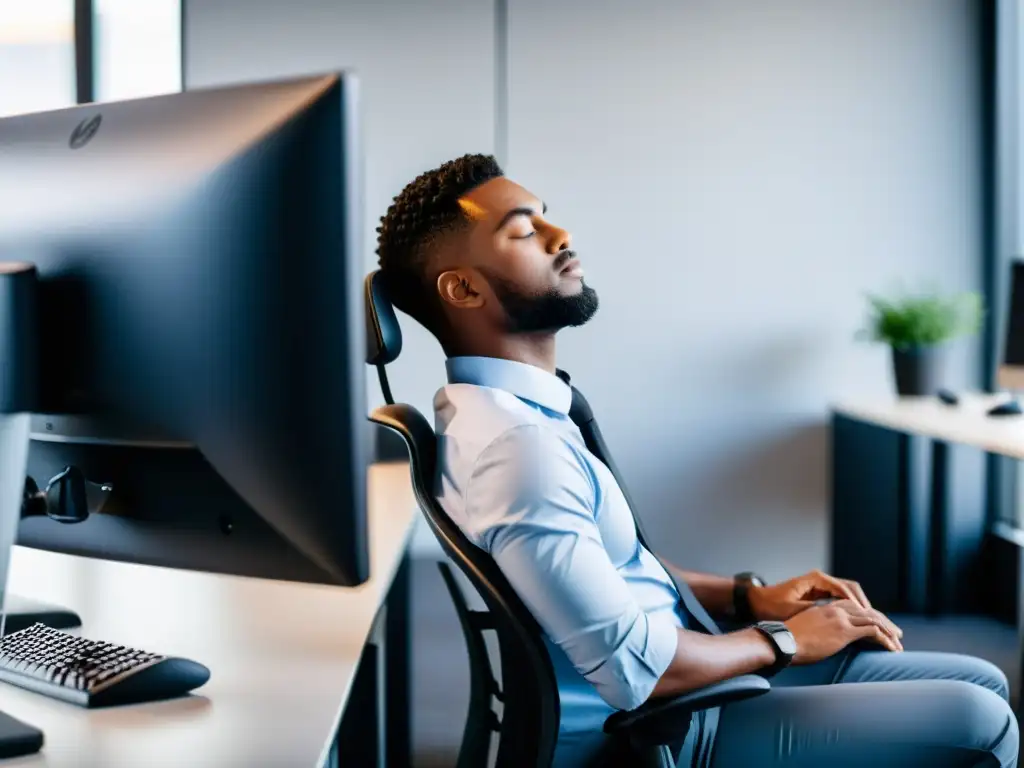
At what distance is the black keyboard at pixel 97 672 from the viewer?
37.3 inches

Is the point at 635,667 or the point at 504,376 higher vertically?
the point at 504,376

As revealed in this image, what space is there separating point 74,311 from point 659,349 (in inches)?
131

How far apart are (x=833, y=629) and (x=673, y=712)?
12.2 inches

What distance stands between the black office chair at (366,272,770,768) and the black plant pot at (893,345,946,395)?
9.28 ft

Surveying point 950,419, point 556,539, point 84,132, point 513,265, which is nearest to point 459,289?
point 513,265

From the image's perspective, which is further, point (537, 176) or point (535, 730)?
point (537, 176)

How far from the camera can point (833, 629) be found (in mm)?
1319

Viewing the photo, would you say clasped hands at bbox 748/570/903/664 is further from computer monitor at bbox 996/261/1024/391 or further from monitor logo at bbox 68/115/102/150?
computer monitor at bbox 996/261/1024/391

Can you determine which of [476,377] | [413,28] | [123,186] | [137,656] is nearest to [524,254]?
[476,377]

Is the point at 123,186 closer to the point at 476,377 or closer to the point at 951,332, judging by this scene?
the point at 476,377

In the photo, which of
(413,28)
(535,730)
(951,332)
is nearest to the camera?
(535,730)

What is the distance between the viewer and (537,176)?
414cm

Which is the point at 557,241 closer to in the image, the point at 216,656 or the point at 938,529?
the point at 216,656

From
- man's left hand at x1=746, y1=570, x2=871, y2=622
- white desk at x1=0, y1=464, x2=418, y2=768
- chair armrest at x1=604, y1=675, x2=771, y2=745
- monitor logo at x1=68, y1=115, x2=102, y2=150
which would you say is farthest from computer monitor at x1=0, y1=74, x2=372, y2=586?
man's left hand at x1=746, y1=570, x2=871, y2=622
